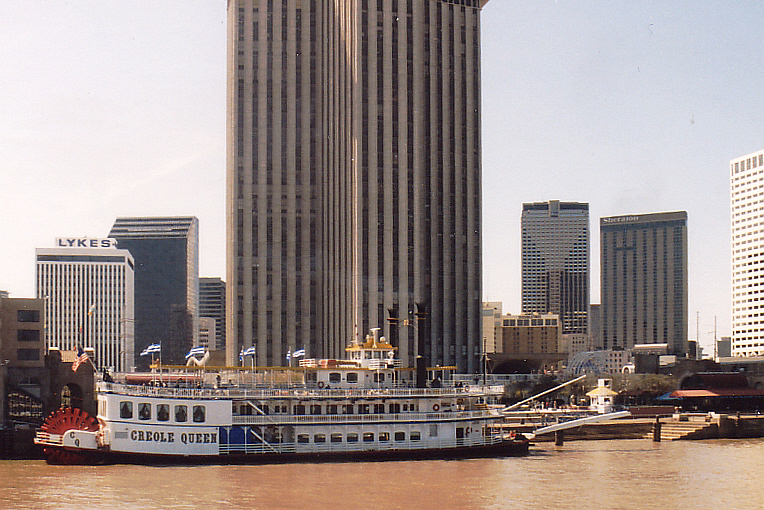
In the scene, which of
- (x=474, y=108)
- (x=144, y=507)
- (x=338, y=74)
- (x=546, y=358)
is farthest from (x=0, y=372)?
(x=546, y=358)

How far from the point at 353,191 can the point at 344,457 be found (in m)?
60.0

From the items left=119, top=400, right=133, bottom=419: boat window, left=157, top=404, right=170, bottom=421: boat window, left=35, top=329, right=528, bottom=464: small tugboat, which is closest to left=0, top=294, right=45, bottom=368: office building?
left=35, top=329, right=528, bottom=464: small tugboat

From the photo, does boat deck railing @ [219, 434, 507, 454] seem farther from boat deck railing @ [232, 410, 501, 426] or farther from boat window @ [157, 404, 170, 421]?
boat window @ [157, 404, 170, 421]

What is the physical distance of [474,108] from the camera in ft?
442

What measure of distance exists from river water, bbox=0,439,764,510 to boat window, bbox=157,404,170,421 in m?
3.98

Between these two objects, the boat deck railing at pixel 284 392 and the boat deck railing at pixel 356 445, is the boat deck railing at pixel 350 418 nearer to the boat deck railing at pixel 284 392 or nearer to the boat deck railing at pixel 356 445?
the boat deck railing at pixel 284 392

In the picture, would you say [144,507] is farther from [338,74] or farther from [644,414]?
[338,74]

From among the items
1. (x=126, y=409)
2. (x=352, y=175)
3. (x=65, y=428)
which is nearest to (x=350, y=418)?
(x=126, y=409)

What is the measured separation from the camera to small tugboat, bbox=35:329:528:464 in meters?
68.6

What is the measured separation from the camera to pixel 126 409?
68.8m

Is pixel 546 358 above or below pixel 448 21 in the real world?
below

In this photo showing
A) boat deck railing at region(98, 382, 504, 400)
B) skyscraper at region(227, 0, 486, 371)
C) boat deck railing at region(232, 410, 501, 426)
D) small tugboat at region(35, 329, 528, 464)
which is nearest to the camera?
small tugboat at region(35, 329, 528, 464)

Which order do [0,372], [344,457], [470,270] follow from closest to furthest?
[344,457], [0,372], [470,270]

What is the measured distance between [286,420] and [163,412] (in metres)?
8.70
